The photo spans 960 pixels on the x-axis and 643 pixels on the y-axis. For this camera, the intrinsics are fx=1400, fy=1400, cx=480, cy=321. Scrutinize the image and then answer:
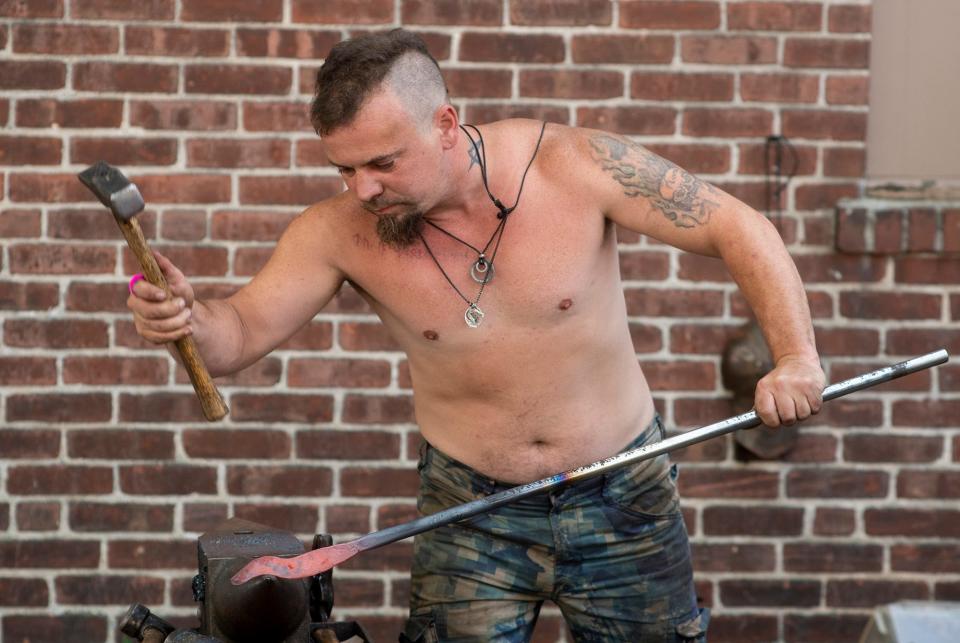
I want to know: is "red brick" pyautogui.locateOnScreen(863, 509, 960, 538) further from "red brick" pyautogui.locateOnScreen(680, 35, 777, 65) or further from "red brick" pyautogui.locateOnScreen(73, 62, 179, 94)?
"red brick" pyautogui.locateOnScreen(73, 62, 179, 94)

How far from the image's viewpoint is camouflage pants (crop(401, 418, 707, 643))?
10.1ft

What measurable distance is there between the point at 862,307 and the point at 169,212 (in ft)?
6.58

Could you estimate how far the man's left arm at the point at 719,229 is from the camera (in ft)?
9.32

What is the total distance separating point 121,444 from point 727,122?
197cm

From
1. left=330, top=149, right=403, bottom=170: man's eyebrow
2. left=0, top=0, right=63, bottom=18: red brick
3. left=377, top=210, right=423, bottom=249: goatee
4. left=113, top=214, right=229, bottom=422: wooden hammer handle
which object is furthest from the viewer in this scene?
left=0, top=0, right=63, bottom=18: red brick

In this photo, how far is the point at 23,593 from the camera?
4059 mm

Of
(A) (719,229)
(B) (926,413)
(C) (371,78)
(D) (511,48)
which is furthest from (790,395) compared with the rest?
(D) (511,48)

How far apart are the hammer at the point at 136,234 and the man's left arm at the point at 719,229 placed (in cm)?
92

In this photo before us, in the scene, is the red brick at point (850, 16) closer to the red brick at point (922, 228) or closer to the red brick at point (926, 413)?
the red brick at point (922, 228)

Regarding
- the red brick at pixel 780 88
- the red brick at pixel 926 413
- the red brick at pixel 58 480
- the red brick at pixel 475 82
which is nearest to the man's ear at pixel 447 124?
the red brick at pixel 475 82

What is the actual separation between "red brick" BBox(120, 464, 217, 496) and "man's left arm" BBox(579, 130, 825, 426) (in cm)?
162

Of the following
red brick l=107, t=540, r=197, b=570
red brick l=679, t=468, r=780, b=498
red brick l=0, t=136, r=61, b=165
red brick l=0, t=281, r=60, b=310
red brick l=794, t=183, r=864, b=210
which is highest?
red brick l=0, t=136, r=61, b=165

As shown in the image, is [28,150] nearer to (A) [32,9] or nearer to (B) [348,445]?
(A) [32,9]

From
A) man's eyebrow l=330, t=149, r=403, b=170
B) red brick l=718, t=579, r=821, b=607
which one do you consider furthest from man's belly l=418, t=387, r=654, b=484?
red brick l=718, t=579, r=821, b=607
